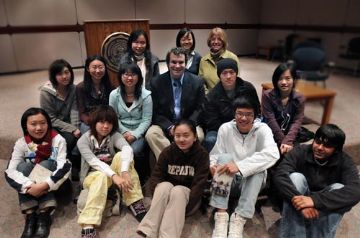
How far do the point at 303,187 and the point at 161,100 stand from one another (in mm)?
1224

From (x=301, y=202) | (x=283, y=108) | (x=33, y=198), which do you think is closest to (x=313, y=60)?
(x=283, y=108)

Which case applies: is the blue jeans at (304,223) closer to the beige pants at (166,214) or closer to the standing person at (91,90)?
the beige pants at (166,214)

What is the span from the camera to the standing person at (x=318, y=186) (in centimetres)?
146

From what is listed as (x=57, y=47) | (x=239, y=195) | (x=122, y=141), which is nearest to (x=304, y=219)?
(x=239, y=195)

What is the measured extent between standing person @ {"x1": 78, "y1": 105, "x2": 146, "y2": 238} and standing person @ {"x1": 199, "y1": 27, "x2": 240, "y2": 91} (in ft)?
3.49

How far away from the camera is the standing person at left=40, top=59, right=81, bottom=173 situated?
2.14m

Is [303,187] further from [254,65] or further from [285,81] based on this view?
[254,65]

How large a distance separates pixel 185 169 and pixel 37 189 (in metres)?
0.91

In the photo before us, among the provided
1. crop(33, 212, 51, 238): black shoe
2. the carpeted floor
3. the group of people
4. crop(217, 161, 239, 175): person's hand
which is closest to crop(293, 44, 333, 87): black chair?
the carpeted floor

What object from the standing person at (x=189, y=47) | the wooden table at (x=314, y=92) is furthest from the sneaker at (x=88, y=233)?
the wooden table at (x=314, y=92)

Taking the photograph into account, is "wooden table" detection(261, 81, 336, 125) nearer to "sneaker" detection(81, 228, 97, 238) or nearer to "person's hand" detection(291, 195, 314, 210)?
"person's hand" detection(291, 195, 314, 210)

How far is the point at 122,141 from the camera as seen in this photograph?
198cm

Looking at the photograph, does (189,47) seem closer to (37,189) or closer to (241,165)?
(241,165)

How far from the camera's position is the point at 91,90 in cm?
227
